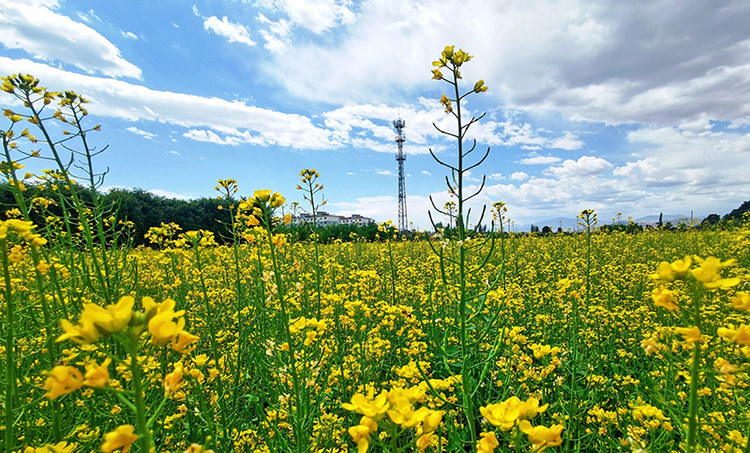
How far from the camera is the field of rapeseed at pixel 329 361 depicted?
88 centimetres

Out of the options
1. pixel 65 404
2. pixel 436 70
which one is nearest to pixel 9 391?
pixel 65 404

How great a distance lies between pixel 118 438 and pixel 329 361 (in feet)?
7.15

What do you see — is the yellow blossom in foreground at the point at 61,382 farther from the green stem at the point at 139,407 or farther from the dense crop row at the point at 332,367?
the green stem at the point at 139,407

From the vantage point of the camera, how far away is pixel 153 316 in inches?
29.3

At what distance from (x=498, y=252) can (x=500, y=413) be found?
7.84m

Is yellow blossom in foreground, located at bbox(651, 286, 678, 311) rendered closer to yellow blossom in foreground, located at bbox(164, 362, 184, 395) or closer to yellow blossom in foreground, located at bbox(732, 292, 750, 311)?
yellow blossom in foreground, located at bbox(732, 292, 750, 311)

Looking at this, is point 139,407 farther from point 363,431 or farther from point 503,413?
point 503,413

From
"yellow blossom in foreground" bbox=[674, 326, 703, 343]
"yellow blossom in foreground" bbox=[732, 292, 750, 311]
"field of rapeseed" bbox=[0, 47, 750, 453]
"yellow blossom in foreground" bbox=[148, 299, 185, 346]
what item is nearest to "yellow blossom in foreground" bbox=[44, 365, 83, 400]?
"field of rapeseed" bbox=[0, 47, 750, 453]

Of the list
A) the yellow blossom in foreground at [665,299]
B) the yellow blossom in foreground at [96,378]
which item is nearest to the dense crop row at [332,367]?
the yellow blossom in foreground at [96,378]

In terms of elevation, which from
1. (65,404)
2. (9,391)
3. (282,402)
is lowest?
(65,404)

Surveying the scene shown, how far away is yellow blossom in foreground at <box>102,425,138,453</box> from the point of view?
0.62 meters

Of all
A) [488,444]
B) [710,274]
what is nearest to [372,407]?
[488,444]

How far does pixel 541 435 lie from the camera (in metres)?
0.86

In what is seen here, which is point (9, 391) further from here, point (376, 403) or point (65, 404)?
point (376, 403)
